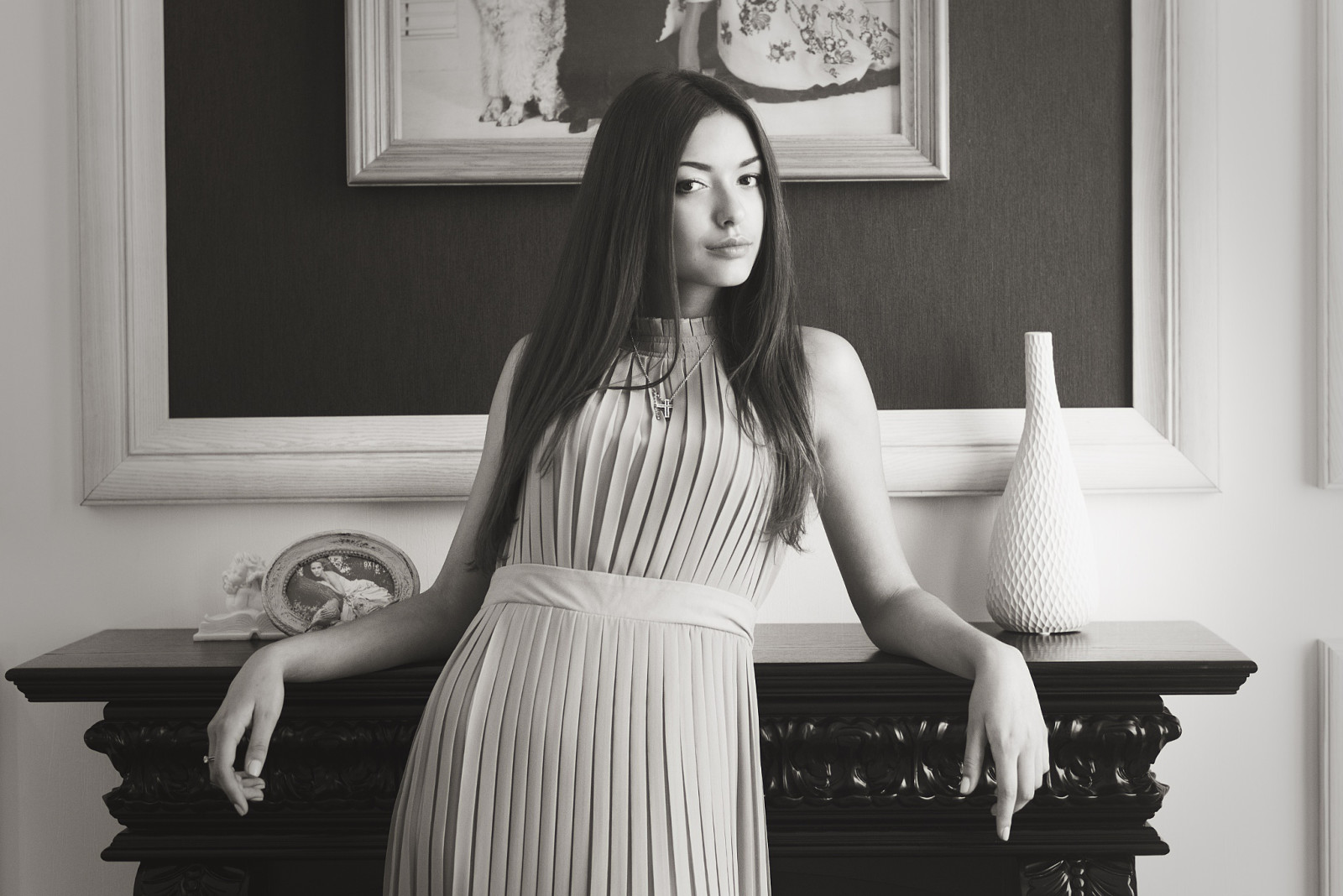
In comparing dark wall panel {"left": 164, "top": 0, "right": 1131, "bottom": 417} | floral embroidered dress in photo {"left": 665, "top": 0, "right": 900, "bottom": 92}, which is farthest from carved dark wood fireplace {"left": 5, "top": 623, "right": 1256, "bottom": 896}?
floral embroidered dress in photo {"left": 665, "top": 0, "right": 900, "bottom": 92}

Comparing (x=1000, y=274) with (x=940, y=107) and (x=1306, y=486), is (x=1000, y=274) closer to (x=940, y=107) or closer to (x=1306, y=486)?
(x=940, y=107)

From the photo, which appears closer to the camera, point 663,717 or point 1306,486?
point 663,717

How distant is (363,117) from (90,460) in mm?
785

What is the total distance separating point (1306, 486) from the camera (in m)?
2.08

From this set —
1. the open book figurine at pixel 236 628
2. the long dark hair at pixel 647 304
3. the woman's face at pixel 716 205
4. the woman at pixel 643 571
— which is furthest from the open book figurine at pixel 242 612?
the woman's face at pixel 716 205

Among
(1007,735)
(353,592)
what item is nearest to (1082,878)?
(1007,735)

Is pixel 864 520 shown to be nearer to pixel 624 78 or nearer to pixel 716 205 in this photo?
pixel 716 205

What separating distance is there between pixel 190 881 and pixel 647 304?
1108 millimetres

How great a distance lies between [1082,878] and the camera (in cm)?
170

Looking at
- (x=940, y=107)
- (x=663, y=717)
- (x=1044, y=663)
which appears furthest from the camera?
(x=940, y=107)

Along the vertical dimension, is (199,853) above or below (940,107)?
below

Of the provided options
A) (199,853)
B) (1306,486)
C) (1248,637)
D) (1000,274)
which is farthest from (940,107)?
(199,853)

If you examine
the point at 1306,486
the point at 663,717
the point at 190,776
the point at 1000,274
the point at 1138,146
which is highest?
the point at 1138,146

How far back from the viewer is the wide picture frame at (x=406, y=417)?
204cm
